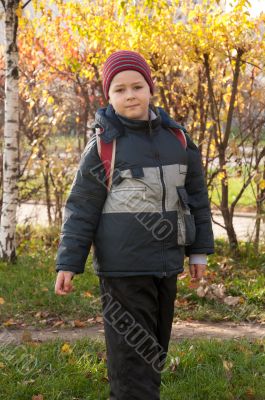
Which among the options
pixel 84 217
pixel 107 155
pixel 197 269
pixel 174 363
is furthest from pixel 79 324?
pixel 107 155

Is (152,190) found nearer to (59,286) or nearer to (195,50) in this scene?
(59,286)

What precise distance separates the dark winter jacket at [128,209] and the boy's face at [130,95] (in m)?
0.04

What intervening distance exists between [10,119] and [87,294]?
2.06m

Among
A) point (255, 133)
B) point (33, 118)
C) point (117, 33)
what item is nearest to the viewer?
point (117, 33)

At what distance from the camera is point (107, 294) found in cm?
300

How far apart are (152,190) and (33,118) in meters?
6.44

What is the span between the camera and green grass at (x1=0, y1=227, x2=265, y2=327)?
5.28 m

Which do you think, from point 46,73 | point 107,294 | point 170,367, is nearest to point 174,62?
point 46,73

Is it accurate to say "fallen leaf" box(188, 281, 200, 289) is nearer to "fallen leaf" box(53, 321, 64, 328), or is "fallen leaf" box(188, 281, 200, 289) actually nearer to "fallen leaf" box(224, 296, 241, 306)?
"fallen leaf" box(224, 296, 241, 306)

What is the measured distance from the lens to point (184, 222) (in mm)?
3045

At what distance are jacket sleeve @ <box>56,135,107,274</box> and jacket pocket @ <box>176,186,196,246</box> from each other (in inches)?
14.5

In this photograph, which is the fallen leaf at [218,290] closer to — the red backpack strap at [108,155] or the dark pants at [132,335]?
the dark pants at [132,335]

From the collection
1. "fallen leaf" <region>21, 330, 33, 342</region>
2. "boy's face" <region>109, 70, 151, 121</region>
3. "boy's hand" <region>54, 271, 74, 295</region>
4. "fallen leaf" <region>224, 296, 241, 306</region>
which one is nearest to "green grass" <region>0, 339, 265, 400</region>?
"fallen leaf" <region>21, 330, 33, 342</region>

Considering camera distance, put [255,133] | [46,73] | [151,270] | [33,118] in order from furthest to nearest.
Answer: [33,118], [46,73], [255,133], [151,270]
